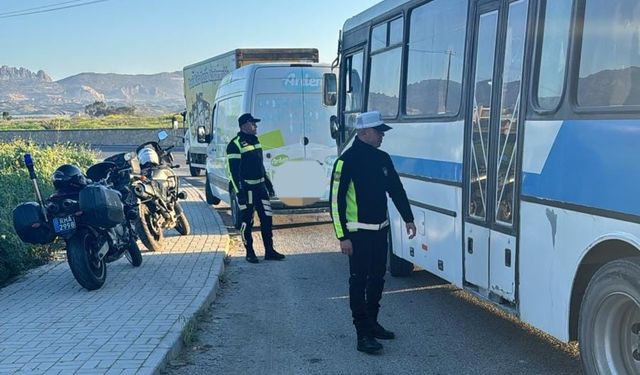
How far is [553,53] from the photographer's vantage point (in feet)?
16.8

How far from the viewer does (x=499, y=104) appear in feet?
19.2

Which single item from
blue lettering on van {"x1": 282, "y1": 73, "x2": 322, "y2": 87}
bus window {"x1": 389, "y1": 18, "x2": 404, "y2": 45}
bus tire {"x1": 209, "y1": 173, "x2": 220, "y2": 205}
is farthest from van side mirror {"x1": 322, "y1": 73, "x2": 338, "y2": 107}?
bus tire {"x1": 209, "y1": 173, "x2": 220, "y2": 205}

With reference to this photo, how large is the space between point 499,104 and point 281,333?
292 cm

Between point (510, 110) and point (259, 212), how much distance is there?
567cm

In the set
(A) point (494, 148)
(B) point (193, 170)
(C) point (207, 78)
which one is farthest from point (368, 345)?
(B) point (193, 170)

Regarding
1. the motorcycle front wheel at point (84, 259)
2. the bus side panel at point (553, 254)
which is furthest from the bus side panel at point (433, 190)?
the motorcycle front wheel at point (84, 259)

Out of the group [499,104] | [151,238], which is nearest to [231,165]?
[151,238]

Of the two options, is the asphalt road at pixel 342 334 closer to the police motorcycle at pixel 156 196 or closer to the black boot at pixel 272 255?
the black boot at pixel 272 255

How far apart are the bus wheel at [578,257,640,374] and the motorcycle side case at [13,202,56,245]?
5.67 m

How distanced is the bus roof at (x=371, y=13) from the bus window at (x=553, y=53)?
10.4ft

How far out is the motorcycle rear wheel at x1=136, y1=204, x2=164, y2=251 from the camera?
10.7 meters

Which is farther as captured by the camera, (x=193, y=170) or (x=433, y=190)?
(x=193, y=170)

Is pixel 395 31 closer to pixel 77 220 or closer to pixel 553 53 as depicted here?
pixel 553 53

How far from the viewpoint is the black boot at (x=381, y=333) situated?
21.6 feet
